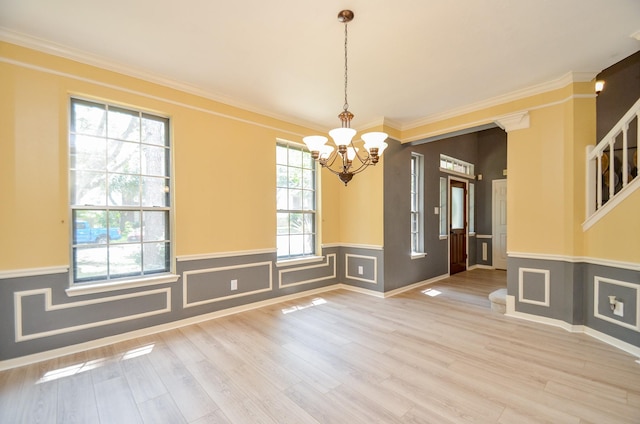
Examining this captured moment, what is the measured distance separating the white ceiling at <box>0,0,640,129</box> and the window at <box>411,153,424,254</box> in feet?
6.23

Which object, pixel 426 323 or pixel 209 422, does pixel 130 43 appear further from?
pixel 426 323

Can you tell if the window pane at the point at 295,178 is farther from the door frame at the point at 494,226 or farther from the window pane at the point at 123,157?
the door frame at the point at 494,226

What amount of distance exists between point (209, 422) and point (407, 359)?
5.40 ft

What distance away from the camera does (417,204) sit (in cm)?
532

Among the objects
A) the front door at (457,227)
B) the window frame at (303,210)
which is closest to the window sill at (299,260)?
the window frame at (303,210)

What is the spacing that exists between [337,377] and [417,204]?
12.8 feet

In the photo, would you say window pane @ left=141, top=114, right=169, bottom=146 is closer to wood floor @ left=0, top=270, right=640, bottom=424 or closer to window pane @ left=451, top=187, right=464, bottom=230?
wood floor @ left=0, top=270, right=640, bottom=424

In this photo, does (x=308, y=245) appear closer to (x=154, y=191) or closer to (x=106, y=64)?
(x=154, y=191)

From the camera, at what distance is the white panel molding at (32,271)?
7.58 feet

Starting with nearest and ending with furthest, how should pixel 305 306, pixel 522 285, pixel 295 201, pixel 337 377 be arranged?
pixel 337 377 → pixel 522 285 → pixel 305 306 → pixel 295 201

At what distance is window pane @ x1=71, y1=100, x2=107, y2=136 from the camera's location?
2707mm

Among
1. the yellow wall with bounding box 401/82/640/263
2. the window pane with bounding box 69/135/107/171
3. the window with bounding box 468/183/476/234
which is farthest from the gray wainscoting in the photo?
the window pane with bounding box 69/135/107/171

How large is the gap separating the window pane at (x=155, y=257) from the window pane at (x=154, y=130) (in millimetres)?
1199

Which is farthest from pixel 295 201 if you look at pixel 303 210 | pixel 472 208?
pixel 472 208
